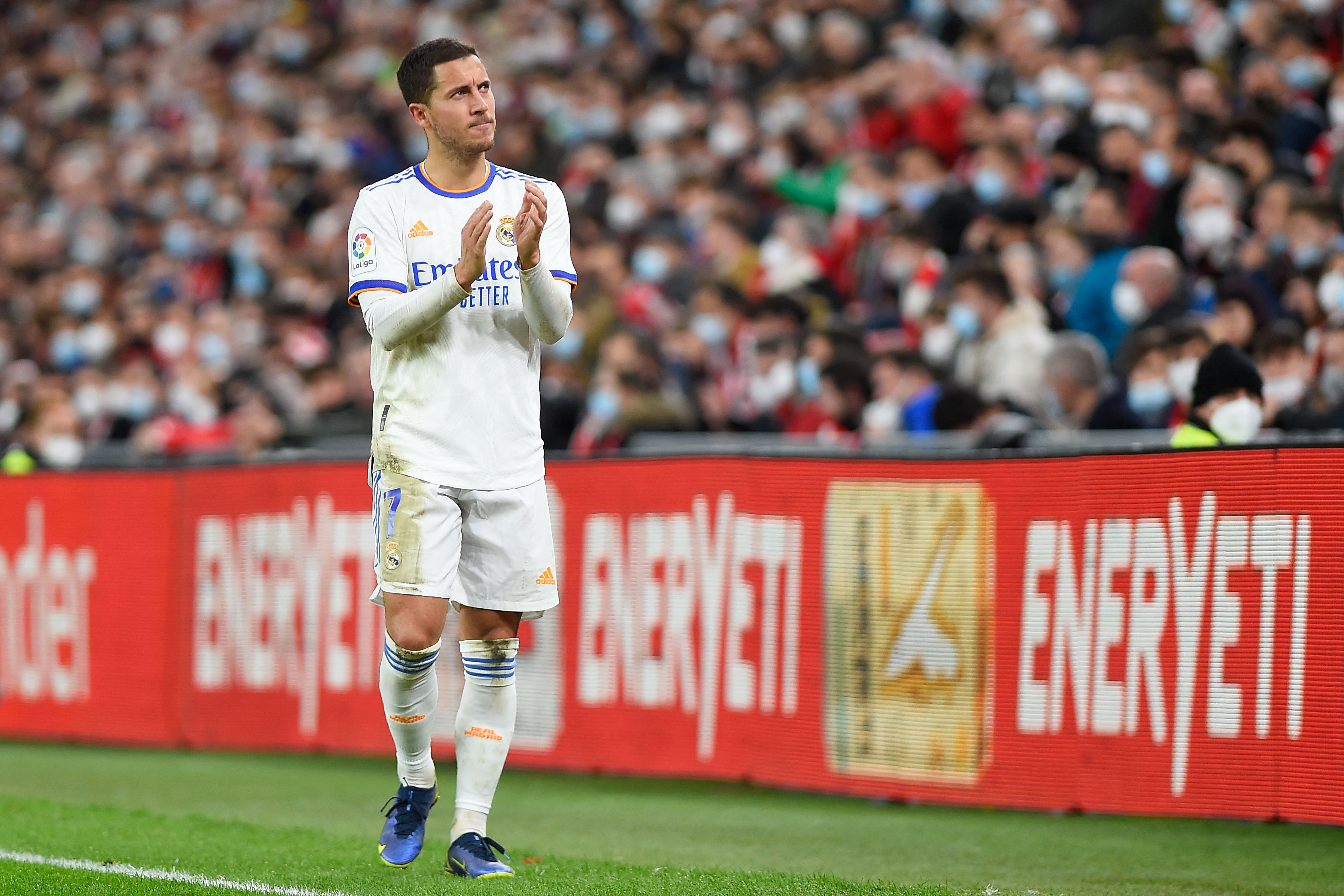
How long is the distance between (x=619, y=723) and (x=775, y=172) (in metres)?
6.97

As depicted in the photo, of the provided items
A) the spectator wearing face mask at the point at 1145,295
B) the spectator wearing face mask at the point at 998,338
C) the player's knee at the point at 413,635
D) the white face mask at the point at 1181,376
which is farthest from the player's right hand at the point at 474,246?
the spectator wearing face mask at the point at 1145,295

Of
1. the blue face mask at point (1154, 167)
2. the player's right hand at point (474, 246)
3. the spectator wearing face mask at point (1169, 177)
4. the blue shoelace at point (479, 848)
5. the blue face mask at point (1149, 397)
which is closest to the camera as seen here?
the player's right hand at point (474, 246)

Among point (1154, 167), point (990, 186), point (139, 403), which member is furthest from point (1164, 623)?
point (139, 403)

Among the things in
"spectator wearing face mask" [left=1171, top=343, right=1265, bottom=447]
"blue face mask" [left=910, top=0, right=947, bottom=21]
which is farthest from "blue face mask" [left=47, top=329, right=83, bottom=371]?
"spectator wearing face mask" [left=1171, top=343, right=1265, bottom=447]

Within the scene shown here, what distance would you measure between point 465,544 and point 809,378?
19.5 ft

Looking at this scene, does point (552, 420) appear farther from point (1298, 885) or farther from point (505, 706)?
point (1298, 885)

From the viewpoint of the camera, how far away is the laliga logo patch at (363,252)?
232 inches

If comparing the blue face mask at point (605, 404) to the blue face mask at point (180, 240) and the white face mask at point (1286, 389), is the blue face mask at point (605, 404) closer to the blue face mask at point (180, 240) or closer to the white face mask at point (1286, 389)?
the white face mask at point (1286, 389)

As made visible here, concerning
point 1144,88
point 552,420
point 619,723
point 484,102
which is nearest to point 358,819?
point 619,723

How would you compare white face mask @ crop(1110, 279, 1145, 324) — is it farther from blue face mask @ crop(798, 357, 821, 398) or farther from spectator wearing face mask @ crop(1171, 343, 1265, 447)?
spectator wearing face mask @ crop(1171, 343, 1265, 447)

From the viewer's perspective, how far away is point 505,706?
6.16 metres

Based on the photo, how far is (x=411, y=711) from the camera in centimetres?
613

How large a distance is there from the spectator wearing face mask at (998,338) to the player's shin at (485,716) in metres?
5.04

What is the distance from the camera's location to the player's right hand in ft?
18.2
